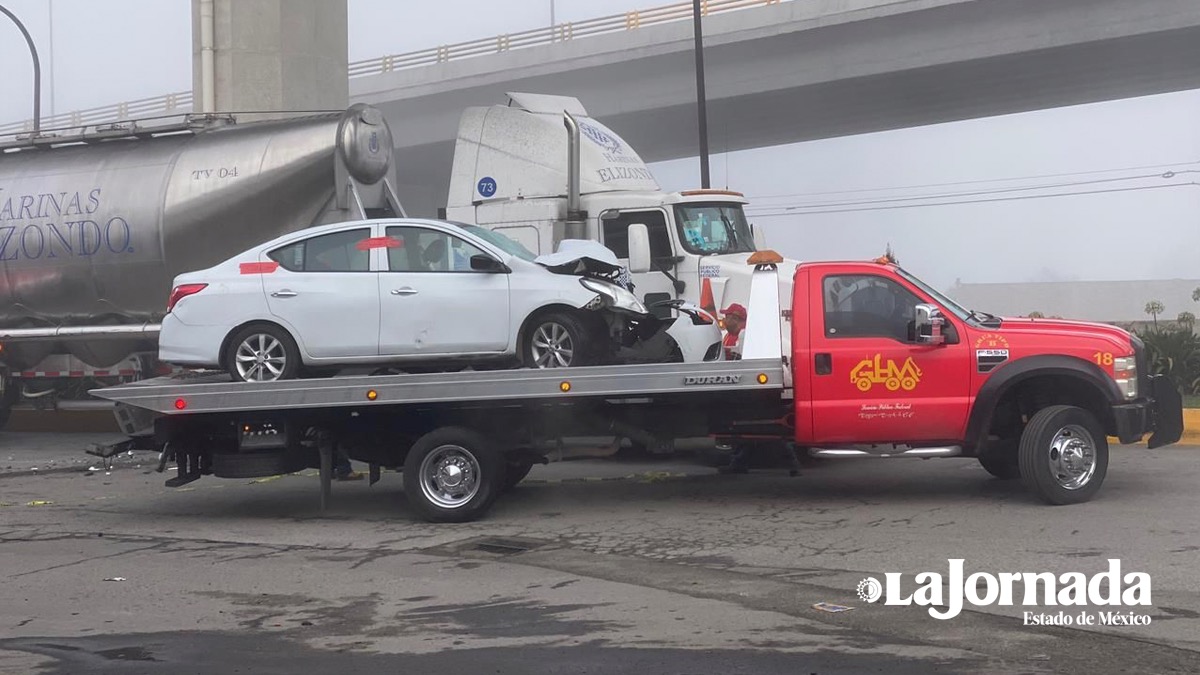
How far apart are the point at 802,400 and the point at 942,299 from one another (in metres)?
1.33

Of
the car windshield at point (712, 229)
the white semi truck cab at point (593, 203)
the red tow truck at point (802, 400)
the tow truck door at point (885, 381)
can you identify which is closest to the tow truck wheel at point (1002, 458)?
the red tow truck at point (802, 400)

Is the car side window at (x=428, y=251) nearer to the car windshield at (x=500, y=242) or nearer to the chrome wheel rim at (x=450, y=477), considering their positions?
the car windshield at (x=500, y=242)

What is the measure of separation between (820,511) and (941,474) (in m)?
2.20

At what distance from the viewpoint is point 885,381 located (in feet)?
32.1

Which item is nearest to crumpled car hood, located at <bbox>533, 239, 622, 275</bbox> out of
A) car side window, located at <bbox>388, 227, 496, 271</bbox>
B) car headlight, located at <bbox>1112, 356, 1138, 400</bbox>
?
car side window, located at <bbox>388, 227, 496, 271</bbox>

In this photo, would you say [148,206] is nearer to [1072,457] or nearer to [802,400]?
[802,400]

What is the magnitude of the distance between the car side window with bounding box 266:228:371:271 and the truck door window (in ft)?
12.3

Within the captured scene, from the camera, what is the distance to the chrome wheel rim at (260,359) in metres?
10.4

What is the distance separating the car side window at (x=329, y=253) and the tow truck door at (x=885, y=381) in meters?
3.60

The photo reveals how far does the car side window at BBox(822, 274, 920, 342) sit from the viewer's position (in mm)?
9891

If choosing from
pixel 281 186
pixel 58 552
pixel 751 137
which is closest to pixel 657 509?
pixel 58 552

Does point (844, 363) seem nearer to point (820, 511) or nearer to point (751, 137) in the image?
point (820, 511)

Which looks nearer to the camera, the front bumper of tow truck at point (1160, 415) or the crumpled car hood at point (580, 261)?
Result: the front bumper of tow truck at point (1160, 415)

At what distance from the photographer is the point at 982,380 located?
9.70m
